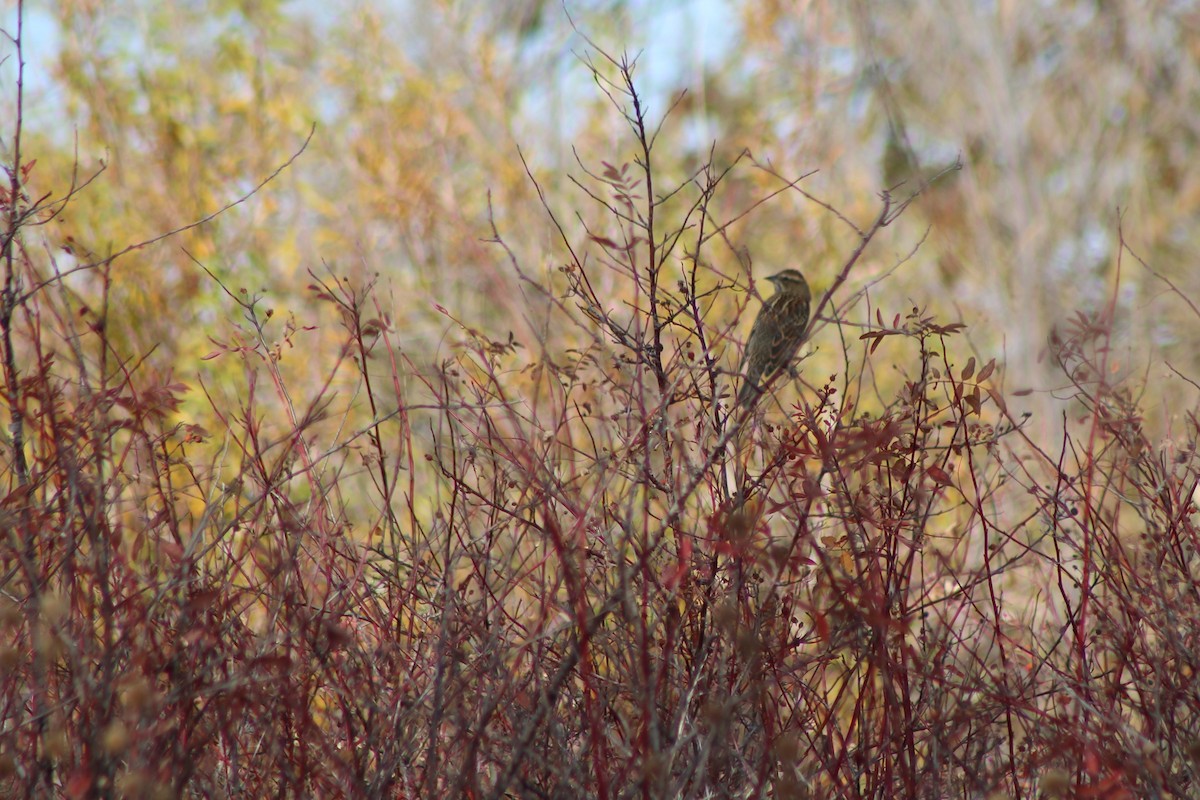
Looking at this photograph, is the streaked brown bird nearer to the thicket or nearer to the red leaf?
the thicket

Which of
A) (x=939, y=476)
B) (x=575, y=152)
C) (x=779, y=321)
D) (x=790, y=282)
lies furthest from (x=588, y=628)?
(x=790, y=282)

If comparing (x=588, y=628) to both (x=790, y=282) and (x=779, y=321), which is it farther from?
(x=790, y=282)

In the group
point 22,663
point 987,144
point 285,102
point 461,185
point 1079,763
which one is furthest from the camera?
point 987,144

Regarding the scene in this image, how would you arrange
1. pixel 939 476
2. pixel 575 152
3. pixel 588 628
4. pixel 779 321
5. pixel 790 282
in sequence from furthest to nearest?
pixel 790 282 → pixel 779 321 → pixel 575 152 → pixel 939 476 → pixel 588 628

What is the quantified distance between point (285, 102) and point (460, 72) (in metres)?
3.07

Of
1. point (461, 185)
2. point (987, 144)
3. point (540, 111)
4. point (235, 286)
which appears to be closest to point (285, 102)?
point (235, 286)

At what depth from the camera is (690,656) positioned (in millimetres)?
3080

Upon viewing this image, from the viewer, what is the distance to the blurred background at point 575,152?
7.74 m

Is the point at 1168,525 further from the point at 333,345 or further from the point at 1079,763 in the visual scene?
the point at 333,345

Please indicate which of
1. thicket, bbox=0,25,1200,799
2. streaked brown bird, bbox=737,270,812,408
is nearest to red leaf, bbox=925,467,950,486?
thicket, bbox=0,25,1200,799

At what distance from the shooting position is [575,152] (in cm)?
405

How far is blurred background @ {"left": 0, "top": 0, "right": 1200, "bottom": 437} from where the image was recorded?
305 inches

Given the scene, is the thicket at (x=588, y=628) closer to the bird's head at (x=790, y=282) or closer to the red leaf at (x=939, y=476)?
the red leaf at (x=939, y=476)

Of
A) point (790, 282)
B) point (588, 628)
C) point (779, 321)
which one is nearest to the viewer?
point (588, 628)
